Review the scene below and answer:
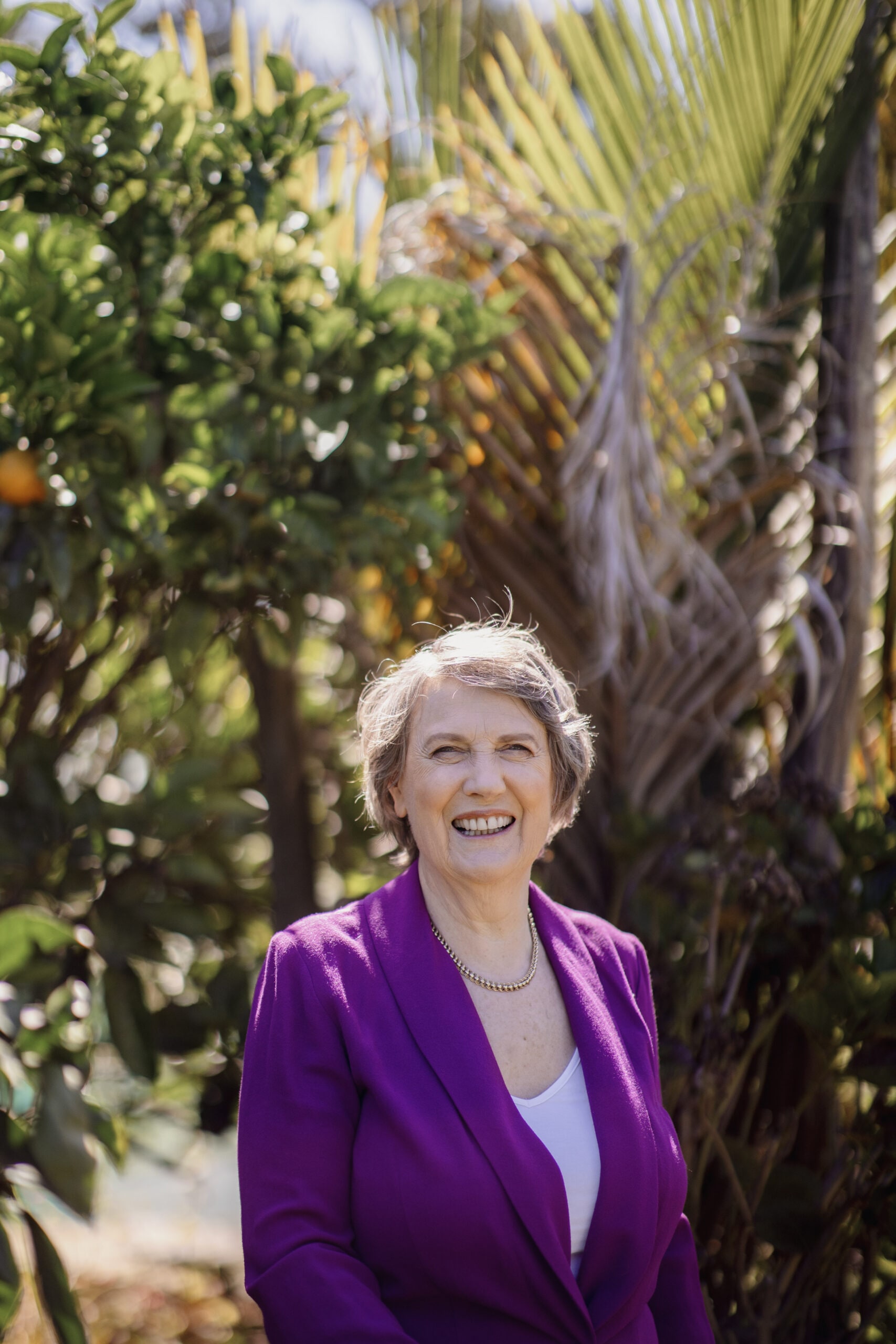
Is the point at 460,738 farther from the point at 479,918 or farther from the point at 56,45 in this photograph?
the point at 56,45

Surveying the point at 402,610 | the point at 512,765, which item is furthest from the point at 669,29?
the point at 512,765

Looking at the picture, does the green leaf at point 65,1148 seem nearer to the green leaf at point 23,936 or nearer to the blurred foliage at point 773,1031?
the green leaf at point 23,936

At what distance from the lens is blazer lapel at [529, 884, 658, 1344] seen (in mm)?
1575

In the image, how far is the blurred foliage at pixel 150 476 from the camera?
83.7 inches

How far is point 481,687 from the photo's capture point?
173cm

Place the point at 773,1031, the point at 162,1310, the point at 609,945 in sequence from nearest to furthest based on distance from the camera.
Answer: the point at 609,945
the point at 773,1031
the point at 162,1310

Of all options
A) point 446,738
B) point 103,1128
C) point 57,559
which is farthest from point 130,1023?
point 446,738

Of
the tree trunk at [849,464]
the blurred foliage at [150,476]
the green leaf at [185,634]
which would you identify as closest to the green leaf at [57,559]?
the blurred foliage at [150,476]

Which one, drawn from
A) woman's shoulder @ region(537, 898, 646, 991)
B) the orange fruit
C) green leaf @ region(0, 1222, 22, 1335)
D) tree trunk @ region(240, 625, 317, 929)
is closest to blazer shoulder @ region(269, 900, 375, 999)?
woman's shoulder @ region(537, 898, 646, 991)

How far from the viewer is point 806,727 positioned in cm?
290

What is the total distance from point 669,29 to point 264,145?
4.04ft

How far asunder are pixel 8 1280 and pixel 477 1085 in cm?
100

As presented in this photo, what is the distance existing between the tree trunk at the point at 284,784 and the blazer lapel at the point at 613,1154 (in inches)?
55.0

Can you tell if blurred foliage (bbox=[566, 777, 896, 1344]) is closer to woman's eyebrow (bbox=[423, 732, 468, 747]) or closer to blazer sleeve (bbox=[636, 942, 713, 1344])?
blazer sleeve (bbox=[636, 942, 713, 1344])
